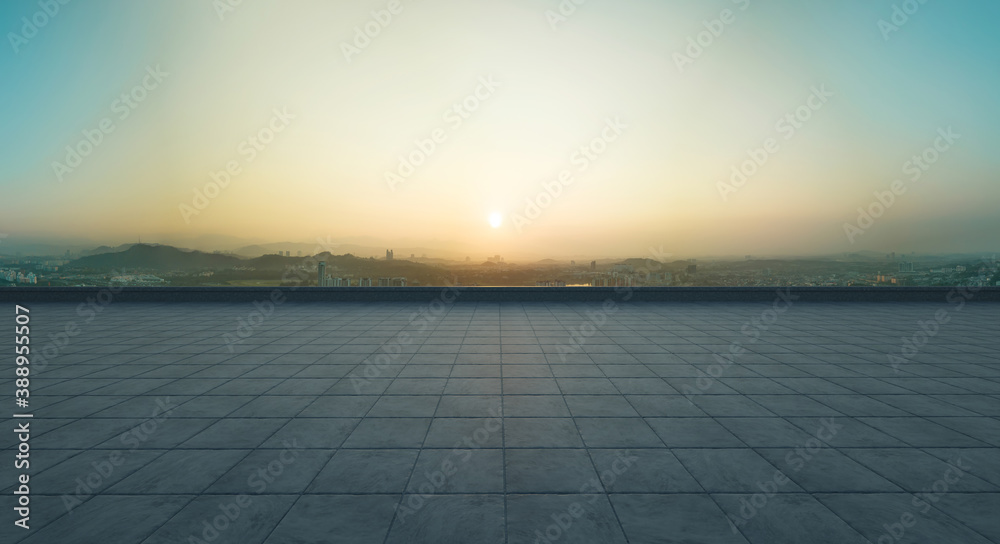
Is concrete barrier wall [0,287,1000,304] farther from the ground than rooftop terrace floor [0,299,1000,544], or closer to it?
farther from the ground

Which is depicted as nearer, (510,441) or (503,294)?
(510,441)

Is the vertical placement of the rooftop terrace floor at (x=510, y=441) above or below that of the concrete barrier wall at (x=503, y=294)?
below

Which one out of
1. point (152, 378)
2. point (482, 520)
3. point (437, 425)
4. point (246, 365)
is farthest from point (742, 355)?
point (152, 378)

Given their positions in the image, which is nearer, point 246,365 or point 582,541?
point 582,541

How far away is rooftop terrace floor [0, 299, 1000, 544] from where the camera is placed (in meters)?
3.14

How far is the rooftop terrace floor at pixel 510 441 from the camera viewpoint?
3137 mm

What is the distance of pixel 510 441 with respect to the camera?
441cm

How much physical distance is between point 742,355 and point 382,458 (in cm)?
705

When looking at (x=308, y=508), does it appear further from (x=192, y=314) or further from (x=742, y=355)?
(x=192, y=314)

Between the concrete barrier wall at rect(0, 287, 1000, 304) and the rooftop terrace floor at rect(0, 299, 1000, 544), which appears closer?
the rooftop terrace floor at rect(0, 299, 1000, 544)

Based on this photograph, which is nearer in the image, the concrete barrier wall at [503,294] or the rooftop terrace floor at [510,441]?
the rooftop terrace floor at [510,441]

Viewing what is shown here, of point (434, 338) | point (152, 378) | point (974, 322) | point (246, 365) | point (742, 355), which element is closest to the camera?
point (152, 378)

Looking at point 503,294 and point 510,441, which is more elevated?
point 503,294

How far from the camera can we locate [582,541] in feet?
9.57
